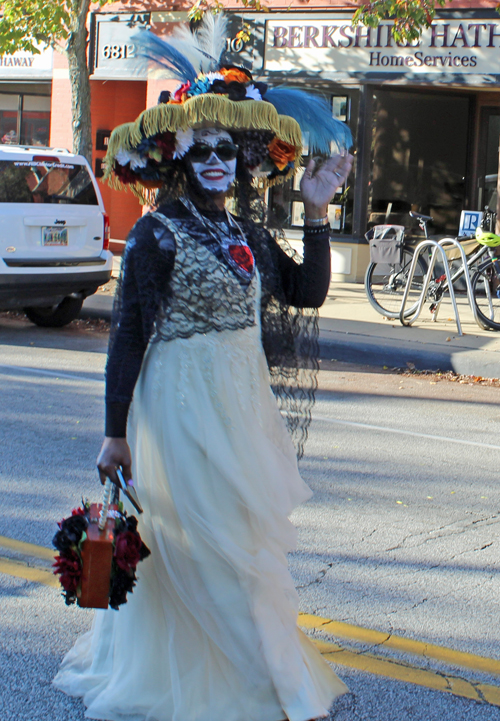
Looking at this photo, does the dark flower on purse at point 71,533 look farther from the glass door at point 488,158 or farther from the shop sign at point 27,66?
the shop sign at point 27,66

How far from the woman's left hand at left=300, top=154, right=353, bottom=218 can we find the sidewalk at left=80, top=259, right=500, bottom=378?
6494mm

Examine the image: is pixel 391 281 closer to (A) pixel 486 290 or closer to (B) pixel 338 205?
(A) pixel 486 290

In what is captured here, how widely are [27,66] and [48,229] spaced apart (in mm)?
9062

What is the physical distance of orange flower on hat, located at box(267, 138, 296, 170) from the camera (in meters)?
2.97

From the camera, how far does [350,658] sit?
3.27 meters

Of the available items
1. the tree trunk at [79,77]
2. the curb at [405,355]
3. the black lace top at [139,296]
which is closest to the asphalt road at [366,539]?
the curb at [405,355]

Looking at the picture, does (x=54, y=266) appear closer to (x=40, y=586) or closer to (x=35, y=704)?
(x=40, y=586)

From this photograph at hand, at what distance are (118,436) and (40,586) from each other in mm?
1407

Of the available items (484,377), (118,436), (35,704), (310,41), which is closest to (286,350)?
(118,436)

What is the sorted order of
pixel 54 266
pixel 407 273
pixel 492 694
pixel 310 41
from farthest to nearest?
pixel 310 41 → pixel 407 273 → pixel 54 266 → pixel 492 694

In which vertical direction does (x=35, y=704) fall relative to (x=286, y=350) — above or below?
below

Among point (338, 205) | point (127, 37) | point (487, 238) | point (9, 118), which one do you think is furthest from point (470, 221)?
point (9, 118)

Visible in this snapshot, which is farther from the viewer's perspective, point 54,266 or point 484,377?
point 54,266

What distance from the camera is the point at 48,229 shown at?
32.9 ft
